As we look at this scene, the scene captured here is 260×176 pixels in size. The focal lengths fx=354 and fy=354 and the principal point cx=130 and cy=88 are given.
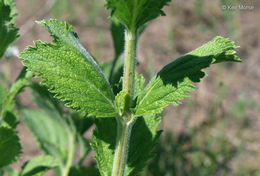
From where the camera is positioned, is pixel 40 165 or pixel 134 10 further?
pixel 40 165

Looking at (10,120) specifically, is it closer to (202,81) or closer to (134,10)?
(134,10)

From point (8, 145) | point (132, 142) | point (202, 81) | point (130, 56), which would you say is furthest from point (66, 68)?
point (202, 81)

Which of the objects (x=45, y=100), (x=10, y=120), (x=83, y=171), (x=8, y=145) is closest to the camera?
(x=8, y=145)

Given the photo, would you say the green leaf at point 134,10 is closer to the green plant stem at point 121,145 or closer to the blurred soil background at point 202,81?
the green plant stem at point 121,145

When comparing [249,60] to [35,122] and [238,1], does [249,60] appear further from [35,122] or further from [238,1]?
[35,122]

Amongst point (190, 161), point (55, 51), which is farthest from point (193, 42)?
point (55, 51)

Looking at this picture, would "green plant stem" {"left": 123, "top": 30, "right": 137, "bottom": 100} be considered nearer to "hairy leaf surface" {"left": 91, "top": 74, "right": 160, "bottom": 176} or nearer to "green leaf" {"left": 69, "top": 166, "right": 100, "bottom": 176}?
"hairy leaf surface" {"left": 91, "top": 74, "right": 160, "bottom": 176}

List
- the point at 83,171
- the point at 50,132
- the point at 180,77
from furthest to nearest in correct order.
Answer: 1. the point at 50,132
2. the point at 83,171
3. the point at 180,77
